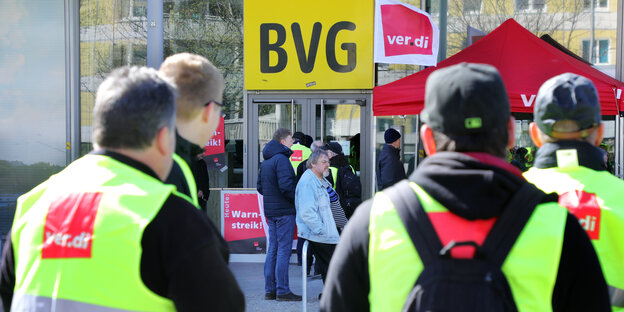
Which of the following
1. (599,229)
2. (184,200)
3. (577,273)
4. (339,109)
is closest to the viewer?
(577,273)

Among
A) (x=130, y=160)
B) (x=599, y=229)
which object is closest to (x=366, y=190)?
(x=599, y=229)

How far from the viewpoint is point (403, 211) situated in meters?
1.57

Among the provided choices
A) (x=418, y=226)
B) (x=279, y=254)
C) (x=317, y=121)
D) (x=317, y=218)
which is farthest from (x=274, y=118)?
(x=418, y=226)

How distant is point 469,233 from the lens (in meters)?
1.53

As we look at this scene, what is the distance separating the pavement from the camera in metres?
6.58

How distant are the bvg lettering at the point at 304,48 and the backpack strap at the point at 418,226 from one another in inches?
324

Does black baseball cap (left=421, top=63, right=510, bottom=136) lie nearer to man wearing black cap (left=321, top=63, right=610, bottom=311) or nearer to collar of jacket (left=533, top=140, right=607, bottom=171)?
man wearing black cap (left=321, top=63, right=610, bottom=311)

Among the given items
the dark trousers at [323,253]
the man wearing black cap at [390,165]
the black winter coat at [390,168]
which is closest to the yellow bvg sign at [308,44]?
the man wearing black cap at [390,165]

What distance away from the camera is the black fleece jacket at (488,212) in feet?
5.03

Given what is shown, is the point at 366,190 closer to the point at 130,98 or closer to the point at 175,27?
the point at 175,27

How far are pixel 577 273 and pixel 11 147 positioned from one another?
10309 millimetres

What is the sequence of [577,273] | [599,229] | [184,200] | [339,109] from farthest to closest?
1. [339,109]
2. [599,229]
3. [184,200]
4. [577,273]

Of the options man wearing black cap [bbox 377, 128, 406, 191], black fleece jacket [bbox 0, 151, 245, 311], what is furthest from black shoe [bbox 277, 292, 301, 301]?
black fleece jacket [bbox 0, 151, 245, 311]

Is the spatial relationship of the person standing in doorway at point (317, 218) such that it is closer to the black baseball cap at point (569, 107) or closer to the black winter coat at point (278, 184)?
the black winter coat at point (278, 184)
